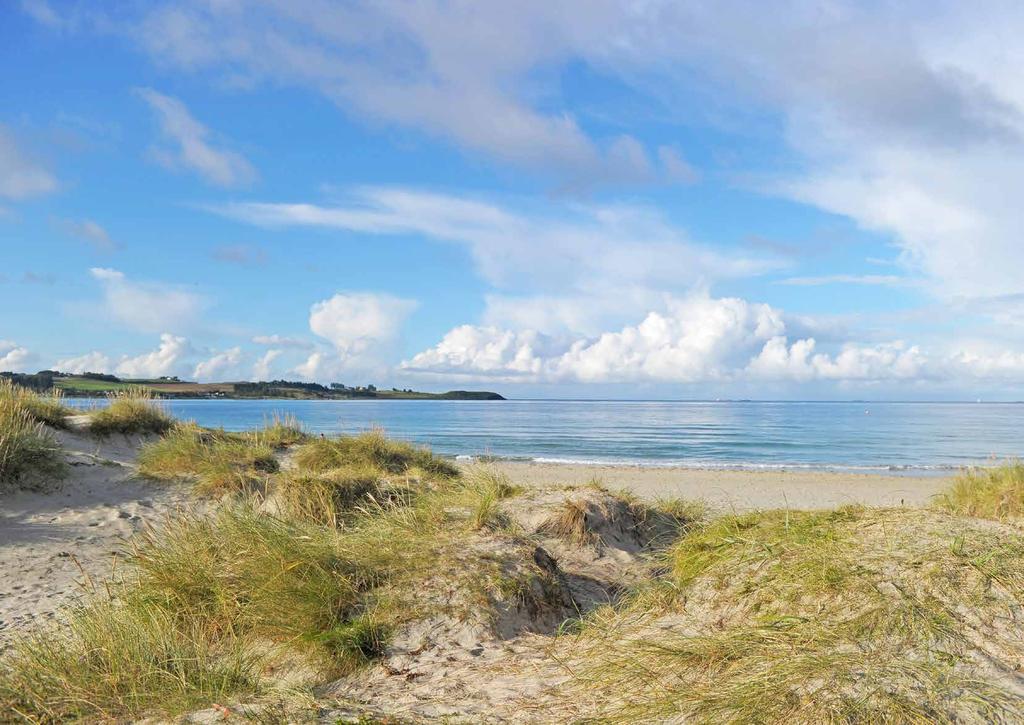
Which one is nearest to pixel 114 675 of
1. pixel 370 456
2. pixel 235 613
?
pixel 235 613

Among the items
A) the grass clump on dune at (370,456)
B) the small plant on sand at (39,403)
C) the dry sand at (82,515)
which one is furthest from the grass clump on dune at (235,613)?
the small plant on sand at (39,403)

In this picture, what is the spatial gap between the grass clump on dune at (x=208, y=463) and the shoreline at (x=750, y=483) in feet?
24.2

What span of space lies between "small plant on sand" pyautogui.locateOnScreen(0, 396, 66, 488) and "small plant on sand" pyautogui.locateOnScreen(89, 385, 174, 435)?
3.28 m

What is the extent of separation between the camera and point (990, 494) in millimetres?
10734

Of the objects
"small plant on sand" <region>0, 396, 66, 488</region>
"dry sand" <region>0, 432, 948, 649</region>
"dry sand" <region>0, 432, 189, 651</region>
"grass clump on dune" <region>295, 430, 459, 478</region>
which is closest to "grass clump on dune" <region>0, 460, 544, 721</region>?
"dry sand" <region>0, 432, 948, 649</region>

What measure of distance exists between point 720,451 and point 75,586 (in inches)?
1223

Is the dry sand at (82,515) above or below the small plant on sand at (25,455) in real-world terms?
below

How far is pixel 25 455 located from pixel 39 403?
190 inches

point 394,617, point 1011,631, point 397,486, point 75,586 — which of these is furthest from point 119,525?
point 1011,631

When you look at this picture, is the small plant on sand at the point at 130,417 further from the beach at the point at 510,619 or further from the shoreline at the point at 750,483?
the shoreline at the point at 750,483

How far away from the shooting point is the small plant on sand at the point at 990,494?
10102 millimetres

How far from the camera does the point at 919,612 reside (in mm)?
3633

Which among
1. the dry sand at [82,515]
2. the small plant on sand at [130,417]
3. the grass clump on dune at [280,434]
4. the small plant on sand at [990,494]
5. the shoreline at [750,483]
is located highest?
the small plant on sand at [130,417]

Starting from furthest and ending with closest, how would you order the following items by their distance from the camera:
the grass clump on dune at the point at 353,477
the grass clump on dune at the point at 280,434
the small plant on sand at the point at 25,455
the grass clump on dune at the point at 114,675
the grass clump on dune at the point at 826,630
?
the grass clump on dune at the point at 280,434 → the small plant on sand at the point at 25,455 → the grass clump on dune at the point at 353,477 → the grass clump on dune at the point at 114,675 → the grass clump on dune at the point at 826,630
